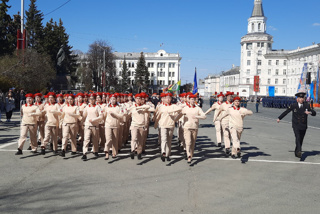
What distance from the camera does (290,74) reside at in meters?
97.0

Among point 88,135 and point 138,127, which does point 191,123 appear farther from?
point 88,135

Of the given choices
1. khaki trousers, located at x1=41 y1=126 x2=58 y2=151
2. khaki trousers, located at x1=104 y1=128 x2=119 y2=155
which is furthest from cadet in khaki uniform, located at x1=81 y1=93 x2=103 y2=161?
khaki trousers, located at x1=41 y1=126 x2=58 y2=151

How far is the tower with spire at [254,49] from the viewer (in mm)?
103175

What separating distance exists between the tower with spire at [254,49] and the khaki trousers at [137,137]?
98.5m

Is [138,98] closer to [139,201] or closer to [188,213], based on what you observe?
[139,201]

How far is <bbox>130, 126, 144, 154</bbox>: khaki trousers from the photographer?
919cm

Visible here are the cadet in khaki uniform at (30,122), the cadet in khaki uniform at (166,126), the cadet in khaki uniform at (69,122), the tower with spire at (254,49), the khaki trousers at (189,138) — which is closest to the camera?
the khaki trousers at (189,138)

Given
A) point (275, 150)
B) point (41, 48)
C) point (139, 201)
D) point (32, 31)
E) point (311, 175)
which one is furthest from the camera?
point (32, 31)

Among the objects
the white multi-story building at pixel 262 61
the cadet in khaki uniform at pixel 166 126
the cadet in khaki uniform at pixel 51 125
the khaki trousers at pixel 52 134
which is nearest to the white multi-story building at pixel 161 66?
the white multi-story building at pixel 262 61

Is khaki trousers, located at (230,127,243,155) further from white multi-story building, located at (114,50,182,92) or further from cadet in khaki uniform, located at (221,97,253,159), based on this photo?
white multi-story building, located at (114,50,182,92)

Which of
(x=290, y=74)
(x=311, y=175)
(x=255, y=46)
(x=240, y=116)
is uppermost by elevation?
(x=255, y=46)

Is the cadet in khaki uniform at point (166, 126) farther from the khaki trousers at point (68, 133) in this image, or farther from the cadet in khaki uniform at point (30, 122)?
the cadet in khaki uniform at point (30, 122)

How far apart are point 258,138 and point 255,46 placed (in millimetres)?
95760

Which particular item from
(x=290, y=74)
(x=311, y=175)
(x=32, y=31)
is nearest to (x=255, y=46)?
(x=290, y=74)
